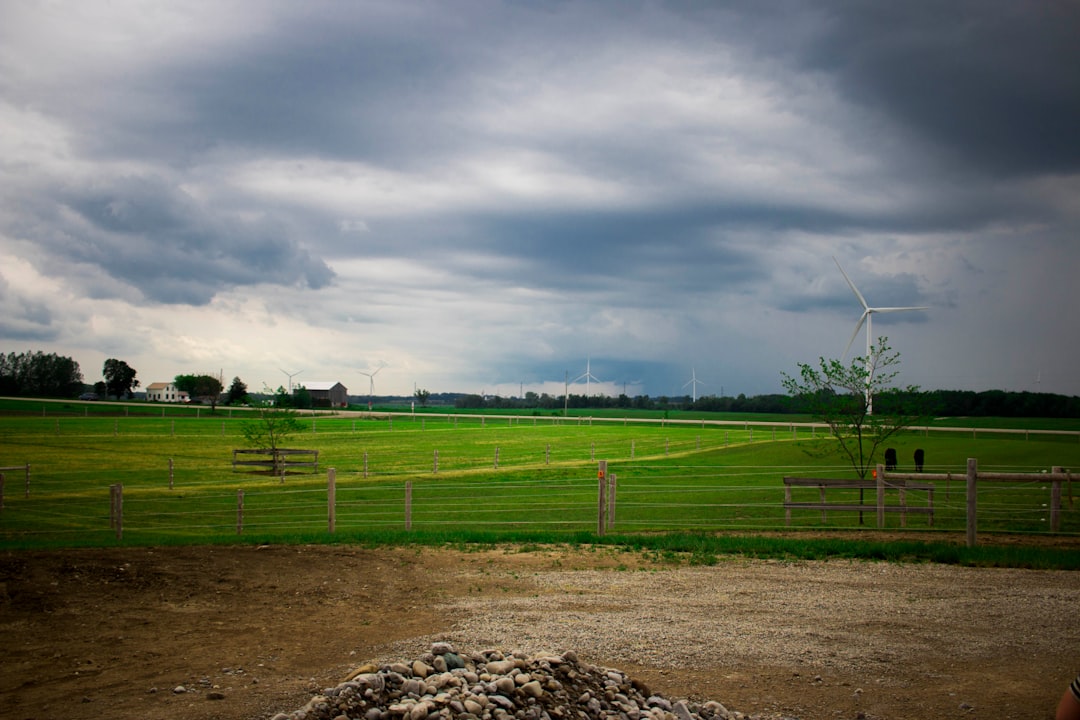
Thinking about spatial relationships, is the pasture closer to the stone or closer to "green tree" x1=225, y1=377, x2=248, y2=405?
the stone

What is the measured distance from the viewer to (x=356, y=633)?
9.35 meters

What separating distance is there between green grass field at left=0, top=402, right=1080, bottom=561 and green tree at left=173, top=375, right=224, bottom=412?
60.1 m

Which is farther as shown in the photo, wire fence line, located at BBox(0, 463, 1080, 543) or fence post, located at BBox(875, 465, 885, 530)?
wire fence line, located at BBox(0, 463, 1080, 543)

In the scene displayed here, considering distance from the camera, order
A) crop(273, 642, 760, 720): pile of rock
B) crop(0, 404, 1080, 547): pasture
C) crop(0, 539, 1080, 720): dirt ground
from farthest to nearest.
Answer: crop(0, 404, 1080, 547): pasture, crop(0, 539, 1080, 720): dirt ground, crop(273, 642, 760, 720): pile of rock

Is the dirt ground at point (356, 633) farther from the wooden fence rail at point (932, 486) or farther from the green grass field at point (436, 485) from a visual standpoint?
the green grass field at point (436, 485)

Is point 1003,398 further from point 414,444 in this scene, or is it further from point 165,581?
point 165,581

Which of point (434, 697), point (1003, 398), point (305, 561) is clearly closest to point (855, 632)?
point (434, 697)

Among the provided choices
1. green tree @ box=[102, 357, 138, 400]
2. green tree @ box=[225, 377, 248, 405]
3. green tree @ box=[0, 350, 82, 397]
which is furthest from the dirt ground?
green tree @ box=[225, 377, 248, 405]

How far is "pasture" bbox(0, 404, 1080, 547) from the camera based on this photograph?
21.2 meters

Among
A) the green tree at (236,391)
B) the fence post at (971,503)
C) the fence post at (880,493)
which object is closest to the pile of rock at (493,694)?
the fence post at (971,503)

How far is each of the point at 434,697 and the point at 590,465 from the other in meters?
37.5

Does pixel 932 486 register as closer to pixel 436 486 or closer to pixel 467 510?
pixel 467 510

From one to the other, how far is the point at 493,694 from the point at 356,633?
3628 mm

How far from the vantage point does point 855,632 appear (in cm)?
950
